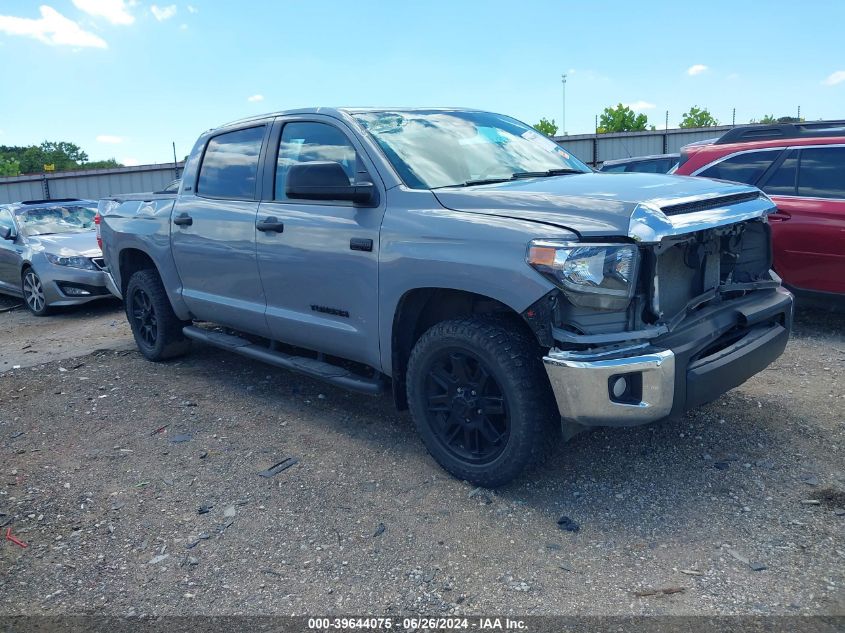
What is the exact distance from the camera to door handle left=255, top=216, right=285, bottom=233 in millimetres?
4504

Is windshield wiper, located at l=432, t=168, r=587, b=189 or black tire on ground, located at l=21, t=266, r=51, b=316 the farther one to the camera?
black tire on ground, located at l=21, t=266, r=51, b=316

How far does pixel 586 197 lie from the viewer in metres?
3.34

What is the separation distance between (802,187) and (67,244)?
27.7 feet

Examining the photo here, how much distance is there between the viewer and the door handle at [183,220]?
5.38 m

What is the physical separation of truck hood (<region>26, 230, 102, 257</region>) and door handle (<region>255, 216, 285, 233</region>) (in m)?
5.57

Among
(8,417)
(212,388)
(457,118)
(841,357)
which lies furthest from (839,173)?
(8,417)

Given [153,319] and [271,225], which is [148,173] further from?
[271,225]

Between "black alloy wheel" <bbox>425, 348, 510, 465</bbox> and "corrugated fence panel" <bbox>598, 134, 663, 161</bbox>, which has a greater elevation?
"corrugated fence panel" <bbox>598, 134, 663, 161</bbox>

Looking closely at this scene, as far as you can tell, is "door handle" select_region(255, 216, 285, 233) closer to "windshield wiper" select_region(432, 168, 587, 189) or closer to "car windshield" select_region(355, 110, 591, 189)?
"car windshield" select_region(355, 110, 591, 189)

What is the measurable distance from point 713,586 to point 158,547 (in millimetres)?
2368

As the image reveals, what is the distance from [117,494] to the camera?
3.86 meters

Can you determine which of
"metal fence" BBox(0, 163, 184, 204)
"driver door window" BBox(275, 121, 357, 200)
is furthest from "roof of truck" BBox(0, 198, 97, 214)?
"metal fence" BBox(0, 163, 184, 204)

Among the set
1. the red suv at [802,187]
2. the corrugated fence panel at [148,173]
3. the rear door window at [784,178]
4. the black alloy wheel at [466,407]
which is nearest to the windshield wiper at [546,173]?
the black alloy wheel at [466,407]

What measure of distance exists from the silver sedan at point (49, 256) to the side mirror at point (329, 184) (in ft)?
20.2
